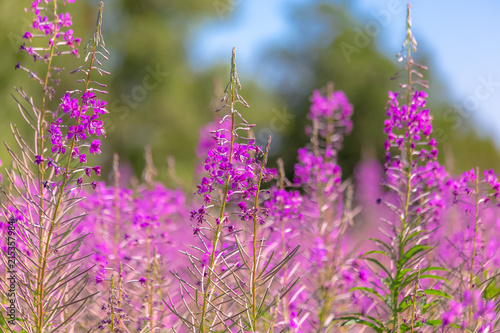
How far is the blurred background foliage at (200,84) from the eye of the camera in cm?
2842

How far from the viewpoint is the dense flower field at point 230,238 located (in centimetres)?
269

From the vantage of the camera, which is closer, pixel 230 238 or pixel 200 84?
pixel 230 238

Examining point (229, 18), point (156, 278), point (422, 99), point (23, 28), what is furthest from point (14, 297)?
point (229, 18)

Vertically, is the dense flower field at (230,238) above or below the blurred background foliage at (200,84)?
below

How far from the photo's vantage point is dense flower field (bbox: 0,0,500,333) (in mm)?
2688

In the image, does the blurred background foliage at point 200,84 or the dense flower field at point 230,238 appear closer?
the dense flower field at point 230,238

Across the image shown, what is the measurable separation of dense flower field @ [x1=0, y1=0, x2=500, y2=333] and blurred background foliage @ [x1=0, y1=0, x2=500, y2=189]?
20907mm

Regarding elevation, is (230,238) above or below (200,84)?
below

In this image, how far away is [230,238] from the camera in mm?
3596

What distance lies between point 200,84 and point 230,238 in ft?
93.2

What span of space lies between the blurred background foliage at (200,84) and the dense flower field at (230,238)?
68.6 feet

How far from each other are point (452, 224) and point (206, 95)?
27034 millimetres

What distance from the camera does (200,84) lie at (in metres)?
31.4

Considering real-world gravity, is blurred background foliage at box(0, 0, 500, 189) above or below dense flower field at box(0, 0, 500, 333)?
above
